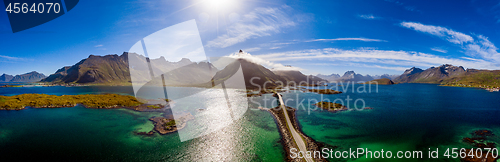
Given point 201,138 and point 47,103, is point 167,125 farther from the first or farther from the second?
point 47,103

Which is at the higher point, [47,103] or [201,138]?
[47,103]

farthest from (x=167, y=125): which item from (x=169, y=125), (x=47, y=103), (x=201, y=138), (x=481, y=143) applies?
(x=481, y=143)

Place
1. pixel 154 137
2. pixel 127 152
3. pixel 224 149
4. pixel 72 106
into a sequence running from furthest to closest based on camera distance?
pixel 72 106
pixel 154 137
pixel 224 149
pixel 127 152

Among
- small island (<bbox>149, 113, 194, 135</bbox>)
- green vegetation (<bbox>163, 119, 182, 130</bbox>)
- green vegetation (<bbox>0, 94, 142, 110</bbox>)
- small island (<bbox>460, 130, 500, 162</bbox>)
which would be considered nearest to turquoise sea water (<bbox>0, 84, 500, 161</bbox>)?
small island (<bbox>460, 130, 500, 162</bbox>)

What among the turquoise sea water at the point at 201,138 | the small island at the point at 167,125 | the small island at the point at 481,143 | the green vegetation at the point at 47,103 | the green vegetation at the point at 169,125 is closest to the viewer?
the small island at the point at 481,143

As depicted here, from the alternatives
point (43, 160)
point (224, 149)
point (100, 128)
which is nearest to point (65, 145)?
point (43, 160)

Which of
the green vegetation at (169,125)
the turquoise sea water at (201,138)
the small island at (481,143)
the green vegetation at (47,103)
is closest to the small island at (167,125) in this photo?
the green vegetation at (169,125)

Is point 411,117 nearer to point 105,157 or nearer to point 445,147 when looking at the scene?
point 445,147

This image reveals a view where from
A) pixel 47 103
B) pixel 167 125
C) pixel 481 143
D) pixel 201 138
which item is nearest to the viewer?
pixel 481 143

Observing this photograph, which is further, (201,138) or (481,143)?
(201,138)

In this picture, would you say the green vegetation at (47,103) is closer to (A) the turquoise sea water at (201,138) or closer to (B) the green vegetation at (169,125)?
(A) the turquoise sea water at (201,138)

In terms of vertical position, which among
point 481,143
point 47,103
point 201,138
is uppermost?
point 47,103
